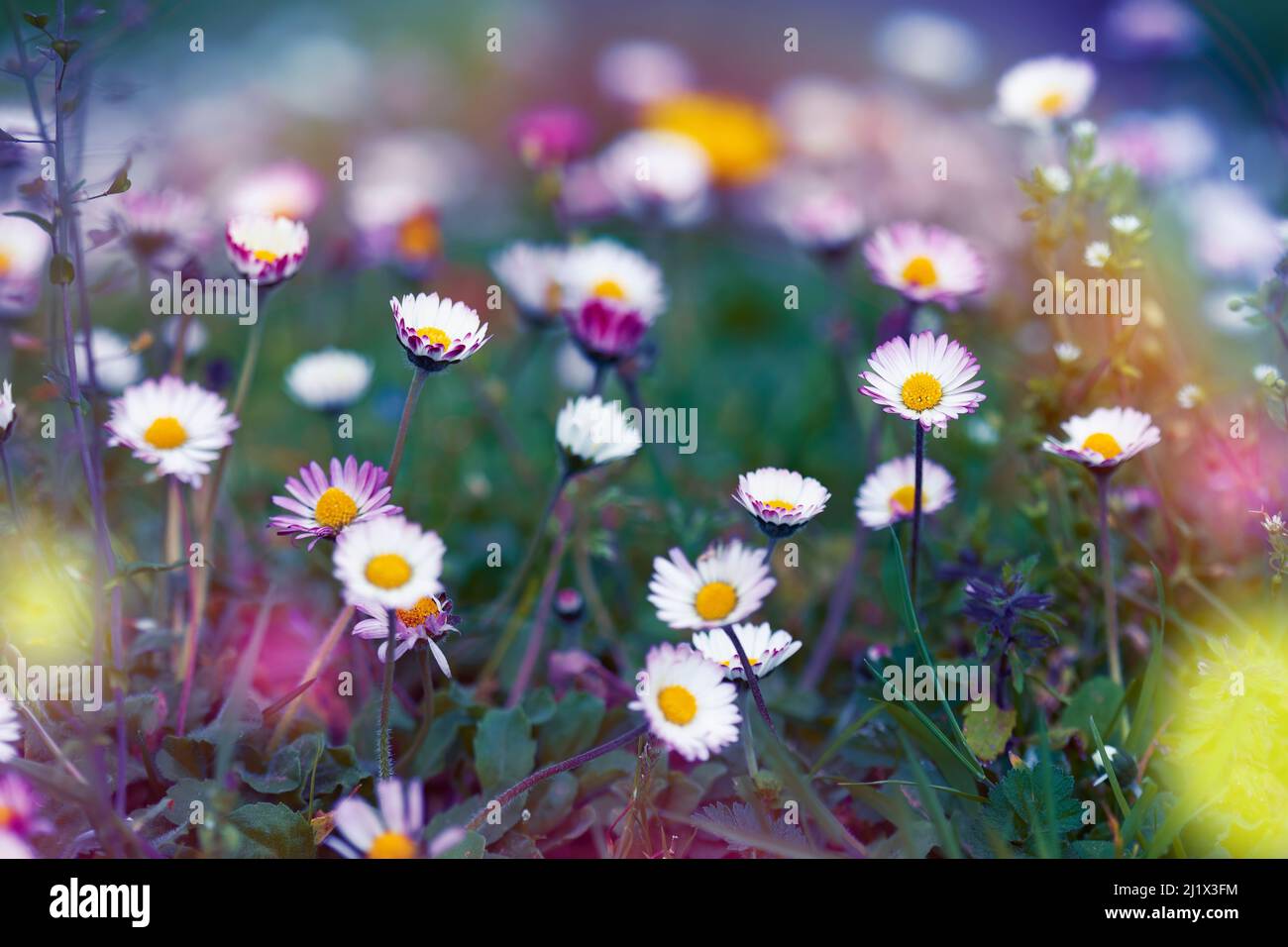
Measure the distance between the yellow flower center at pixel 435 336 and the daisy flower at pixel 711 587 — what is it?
0.26m

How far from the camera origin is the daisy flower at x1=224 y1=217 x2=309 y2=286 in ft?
3.52

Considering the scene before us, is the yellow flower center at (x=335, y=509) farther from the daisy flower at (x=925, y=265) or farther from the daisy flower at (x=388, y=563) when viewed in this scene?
the daisy flower at (x=925, y=265)

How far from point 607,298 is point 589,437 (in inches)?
14.2

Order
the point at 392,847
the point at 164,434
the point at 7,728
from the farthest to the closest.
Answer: the point at 164,434
the point at 7,728
the point at 392,847

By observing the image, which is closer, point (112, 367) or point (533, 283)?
point (112, 367)

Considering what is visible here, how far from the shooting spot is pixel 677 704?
93 centimetres

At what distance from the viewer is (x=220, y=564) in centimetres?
146

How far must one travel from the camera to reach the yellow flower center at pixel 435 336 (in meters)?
0.99

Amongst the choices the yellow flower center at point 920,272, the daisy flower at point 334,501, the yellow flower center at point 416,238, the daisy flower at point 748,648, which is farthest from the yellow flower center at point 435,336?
the yellow flower center at point 416,238

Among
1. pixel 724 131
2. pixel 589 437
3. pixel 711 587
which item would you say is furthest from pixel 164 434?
pixel 724 131

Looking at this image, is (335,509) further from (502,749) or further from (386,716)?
(502,749)

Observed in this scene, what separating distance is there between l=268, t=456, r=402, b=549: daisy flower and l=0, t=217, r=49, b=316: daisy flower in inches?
23.7

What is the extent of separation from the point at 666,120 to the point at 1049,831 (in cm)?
229
